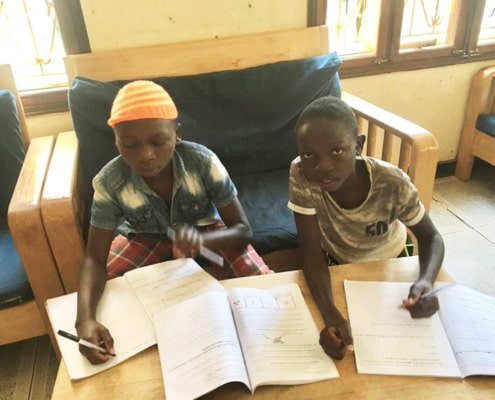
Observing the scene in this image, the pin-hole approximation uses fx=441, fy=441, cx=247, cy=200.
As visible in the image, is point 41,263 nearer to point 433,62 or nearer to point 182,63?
point 182,63

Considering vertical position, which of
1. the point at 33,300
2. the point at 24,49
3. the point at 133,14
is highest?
the point at 133,14

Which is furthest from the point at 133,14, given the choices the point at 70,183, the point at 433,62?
the point at 433,62

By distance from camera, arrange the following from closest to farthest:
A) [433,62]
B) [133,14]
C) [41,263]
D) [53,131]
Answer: [41,263], [133,14], [53,131], [433,62]

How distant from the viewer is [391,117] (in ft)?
5.13

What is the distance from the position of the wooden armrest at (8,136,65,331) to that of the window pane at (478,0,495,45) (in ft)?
7.32

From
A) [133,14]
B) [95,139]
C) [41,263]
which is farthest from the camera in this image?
[133,14]

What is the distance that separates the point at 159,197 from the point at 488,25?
84.0 inches

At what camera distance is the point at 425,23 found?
224 cm

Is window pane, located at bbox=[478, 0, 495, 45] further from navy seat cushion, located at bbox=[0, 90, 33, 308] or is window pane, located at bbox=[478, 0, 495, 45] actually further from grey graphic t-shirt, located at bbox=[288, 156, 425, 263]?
navy seat cushion, located at bbox=[0, 90, 33, 308]

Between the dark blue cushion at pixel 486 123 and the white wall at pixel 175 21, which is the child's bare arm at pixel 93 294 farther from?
the dark blue cushion at pixel 486 123

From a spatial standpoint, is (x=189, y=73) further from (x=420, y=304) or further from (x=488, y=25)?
(x=488, y=25)

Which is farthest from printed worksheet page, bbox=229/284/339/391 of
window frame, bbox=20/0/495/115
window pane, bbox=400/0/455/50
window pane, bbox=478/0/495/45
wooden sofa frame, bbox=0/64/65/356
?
window pane, bbox=478/0/495/45

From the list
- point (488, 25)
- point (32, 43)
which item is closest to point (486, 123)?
point (488, 25)

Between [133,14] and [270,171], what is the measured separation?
805 millimetres
